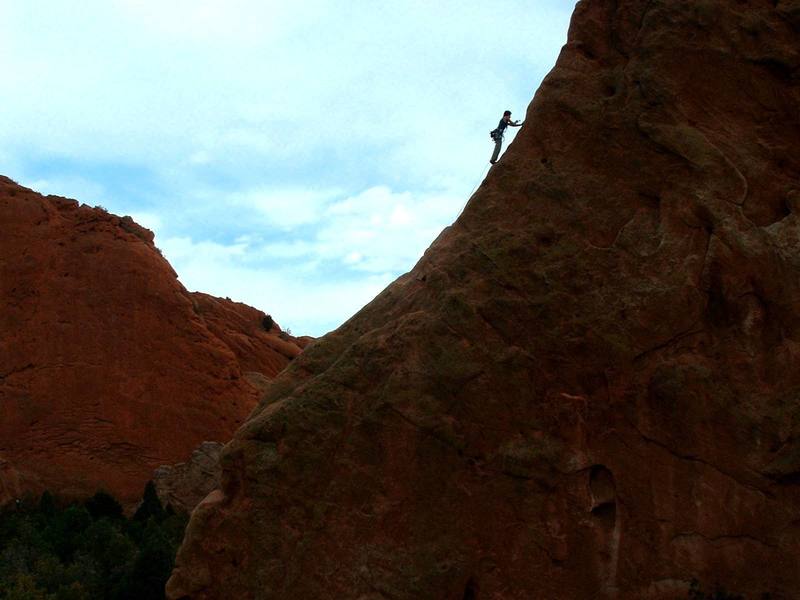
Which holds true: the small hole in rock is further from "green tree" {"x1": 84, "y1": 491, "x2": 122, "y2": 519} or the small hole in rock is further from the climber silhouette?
"green tree" {"x1": 84, "y1": 491, "x2": 122, "y2": 519}

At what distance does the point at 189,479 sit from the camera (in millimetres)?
26953

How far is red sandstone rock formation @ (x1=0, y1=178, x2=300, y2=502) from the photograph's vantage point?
91.7 feet

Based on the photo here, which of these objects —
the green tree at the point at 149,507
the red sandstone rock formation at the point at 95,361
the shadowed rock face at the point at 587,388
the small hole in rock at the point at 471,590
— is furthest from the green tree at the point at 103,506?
the small hole in rock at the point at 471,590

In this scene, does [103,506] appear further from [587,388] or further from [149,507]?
[587,388]

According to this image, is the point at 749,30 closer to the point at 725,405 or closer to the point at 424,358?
the point at 725,405

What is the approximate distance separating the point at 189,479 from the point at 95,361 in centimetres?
429

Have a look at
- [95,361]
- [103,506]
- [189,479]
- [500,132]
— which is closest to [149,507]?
[103,506]

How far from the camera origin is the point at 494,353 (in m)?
12.2

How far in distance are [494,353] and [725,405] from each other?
238 cm

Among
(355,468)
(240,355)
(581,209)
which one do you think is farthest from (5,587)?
(240,355)

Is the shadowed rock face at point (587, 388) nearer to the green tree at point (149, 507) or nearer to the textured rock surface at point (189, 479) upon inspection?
the green tree at point (149, 507)

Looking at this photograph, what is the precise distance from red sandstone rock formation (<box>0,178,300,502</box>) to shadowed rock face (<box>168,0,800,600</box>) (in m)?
16.3

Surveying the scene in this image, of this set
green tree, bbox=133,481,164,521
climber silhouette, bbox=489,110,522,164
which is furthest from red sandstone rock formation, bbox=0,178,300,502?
climber silhouette, bbox=489,110,522,164

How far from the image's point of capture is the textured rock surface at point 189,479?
26656mm
